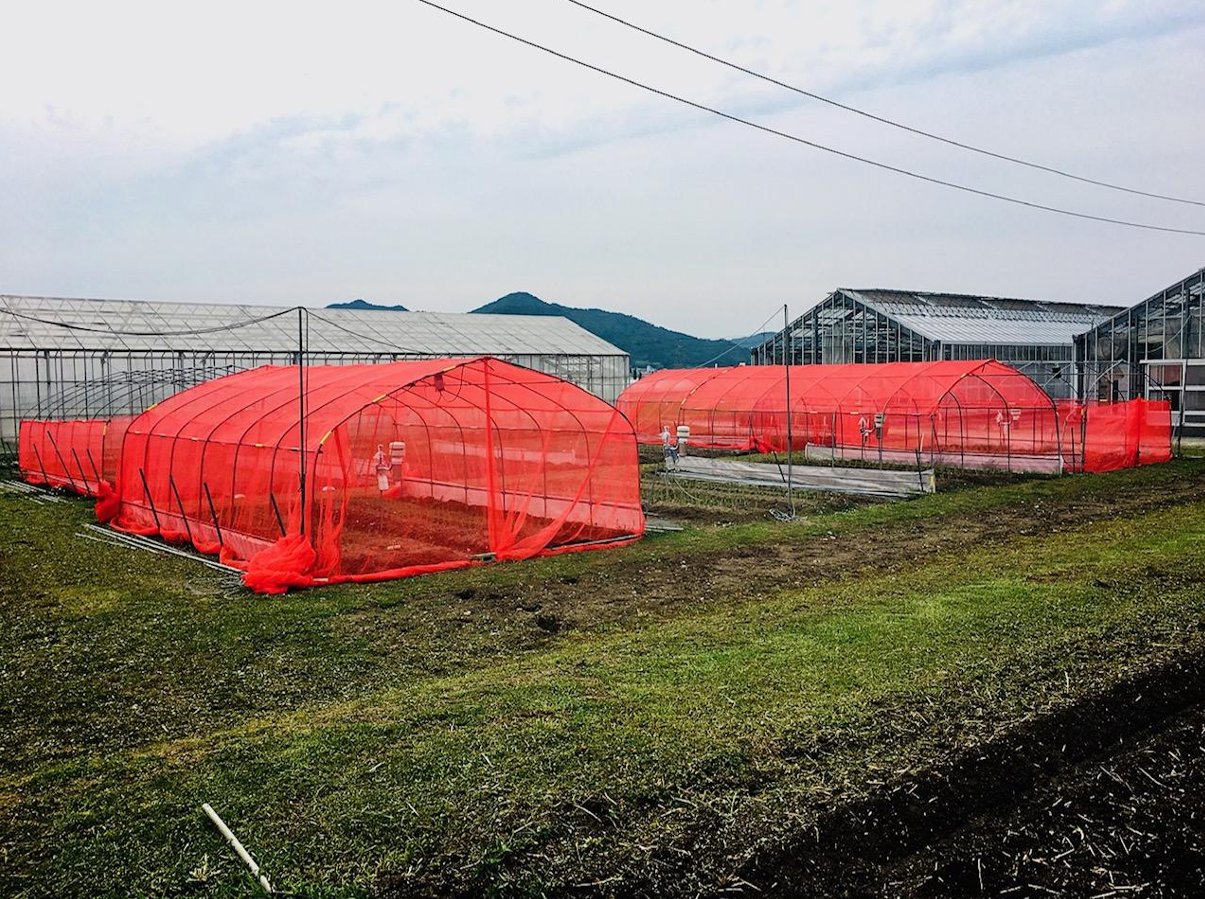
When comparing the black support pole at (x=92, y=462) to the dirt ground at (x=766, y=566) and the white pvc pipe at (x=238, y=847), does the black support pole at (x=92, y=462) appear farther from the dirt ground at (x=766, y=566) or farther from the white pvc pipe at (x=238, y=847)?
the white pvc pipe at (x=238, y=847)

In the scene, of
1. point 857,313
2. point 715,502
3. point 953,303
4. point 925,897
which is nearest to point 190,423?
point 715,502

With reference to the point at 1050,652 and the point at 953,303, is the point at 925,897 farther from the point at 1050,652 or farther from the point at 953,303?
the point at 953,303

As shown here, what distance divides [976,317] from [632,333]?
55.7 m

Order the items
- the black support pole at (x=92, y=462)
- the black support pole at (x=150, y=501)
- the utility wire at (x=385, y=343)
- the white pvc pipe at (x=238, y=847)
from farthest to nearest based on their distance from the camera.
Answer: the utility wire at (x=385, y=343) < the black support pole at (x=92, y=462) < the black support pole at (x=150, y=501) < the white pvc pipe at (x=238, y=847)

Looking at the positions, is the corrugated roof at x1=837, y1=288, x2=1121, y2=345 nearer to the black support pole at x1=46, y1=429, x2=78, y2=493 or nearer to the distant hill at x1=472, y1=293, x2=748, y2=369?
the black support pole at x1=46, y1=429, x2=78, y2=493

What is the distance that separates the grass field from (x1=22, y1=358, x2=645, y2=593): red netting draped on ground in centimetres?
87

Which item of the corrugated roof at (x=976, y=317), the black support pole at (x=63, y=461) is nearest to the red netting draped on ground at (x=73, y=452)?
the black support pole at (x=63, y=461)

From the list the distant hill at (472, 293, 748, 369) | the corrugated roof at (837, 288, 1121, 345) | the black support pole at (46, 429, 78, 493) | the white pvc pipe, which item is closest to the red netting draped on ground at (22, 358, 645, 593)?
the black support pole at (46, 429, 78, 493)

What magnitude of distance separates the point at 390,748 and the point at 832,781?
101 inches

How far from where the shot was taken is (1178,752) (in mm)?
5520

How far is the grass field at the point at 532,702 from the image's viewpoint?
4684 millimetres

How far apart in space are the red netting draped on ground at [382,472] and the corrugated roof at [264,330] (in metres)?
12.3

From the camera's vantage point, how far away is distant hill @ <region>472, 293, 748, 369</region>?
8788 cm

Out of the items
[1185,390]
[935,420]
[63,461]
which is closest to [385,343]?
[63,461]
